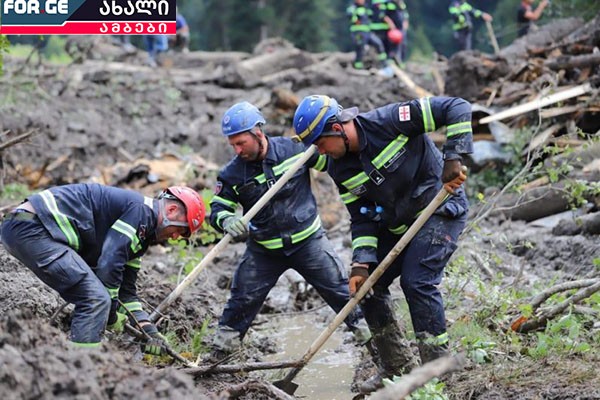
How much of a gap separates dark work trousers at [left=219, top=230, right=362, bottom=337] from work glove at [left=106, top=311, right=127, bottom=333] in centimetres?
91

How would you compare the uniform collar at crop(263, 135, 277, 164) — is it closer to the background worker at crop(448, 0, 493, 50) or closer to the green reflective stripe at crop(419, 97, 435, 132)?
the green reflective stripe at crop(419, 97, 435, 132)

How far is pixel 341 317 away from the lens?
18.1ft

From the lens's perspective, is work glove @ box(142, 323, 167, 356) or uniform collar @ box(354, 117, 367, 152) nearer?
uniform collar @ box(354, 117, 367, 152)

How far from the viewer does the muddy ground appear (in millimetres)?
3650

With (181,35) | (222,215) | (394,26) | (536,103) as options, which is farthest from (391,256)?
(181,35)

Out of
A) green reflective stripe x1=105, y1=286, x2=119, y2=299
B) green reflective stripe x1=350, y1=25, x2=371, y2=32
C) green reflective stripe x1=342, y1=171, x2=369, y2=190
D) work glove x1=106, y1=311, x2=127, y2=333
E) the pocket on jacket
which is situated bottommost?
work glove x1=106, y1=311, x2=127, y2=333

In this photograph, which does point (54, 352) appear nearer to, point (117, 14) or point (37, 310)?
point (37, 310)

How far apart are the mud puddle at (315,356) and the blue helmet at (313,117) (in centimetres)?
182

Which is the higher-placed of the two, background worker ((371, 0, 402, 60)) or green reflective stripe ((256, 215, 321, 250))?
background worker ((371, 0, 402, 60))

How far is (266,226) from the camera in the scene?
20.1ft

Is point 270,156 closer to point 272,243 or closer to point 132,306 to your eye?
point 272,243

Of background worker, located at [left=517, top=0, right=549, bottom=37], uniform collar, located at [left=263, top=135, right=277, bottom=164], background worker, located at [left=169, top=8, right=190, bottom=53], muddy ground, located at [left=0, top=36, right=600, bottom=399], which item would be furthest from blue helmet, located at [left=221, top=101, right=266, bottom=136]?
background worker, located at [left=169, top=8, right=190, bottom=53]

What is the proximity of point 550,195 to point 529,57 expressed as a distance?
473 cm

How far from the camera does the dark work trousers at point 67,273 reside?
5.00 m
